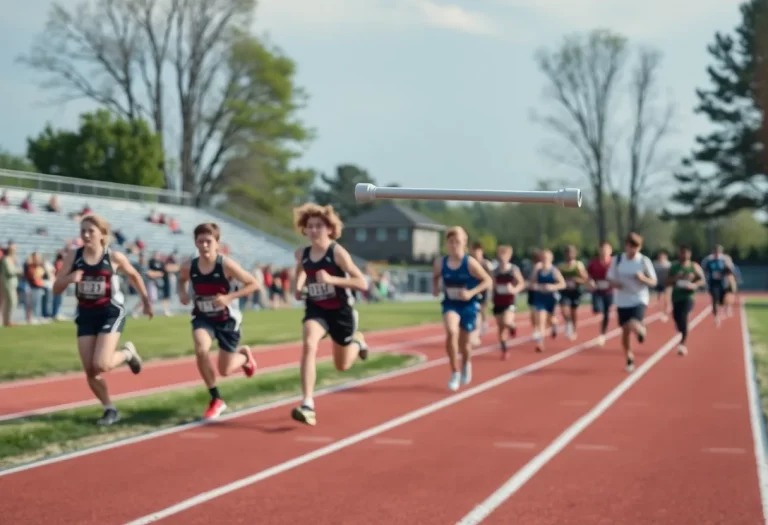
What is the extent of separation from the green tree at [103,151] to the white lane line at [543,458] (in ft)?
145

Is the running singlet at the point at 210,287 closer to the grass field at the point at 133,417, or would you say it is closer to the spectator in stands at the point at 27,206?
the grass field at the point at 133,417

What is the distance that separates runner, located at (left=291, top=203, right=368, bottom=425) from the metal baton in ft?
16.5

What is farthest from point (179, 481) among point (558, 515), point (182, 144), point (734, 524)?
point (182, 144)

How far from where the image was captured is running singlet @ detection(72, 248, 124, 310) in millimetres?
8938

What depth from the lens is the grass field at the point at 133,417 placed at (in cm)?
824

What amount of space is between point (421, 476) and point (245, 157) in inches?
2215

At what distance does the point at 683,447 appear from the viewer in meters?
8.52

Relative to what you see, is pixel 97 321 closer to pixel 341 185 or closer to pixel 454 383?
pixel 454 383

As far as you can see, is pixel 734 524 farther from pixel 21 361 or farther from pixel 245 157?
pixel 245 157

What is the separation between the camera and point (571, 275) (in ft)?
69.3

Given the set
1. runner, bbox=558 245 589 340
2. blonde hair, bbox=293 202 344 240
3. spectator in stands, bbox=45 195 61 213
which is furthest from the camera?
spectator in stands, bbox=45 195 61 213

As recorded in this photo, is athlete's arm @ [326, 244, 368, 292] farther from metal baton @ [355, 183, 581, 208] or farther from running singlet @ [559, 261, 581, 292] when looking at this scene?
running singlet @ [559, 261, 581, 292]

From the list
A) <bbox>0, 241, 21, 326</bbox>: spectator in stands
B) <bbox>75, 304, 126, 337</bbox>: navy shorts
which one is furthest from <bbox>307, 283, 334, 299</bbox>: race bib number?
<bbox>0, 241, 21, 326</bbox>: spectator in stands

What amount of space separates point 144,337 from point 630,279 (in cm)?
972
